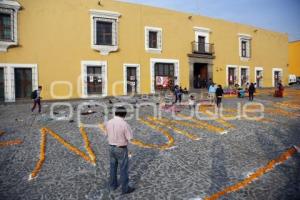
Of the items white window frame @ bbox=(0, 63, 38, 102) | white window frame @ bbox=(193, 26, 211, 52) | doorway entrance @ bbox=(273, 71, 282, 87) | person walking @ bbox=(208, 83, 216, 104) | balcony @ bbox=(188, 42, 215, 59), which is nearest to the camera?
white window frame @ bbox=(0, 63, 38, 102)

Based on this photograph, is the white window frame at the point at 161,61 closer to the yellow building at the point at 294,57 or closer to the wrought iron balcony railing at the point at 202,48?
the wrought iron balcony railing at the point at 202,48

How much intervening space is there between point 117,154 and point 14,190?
2450 mm

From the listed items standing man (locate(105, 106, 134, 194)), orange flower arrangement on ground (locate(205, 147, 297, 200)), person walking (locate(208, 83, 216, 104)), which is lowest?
orange flower arrangement on ground (locate(205, 147, 297, 200))

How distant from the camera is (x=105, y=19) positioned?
2031 cm

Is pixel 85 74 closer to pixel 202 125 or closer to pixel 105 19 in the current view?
pixel 105 19

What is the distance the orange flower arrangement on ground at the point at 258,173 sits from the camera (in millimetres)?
5034

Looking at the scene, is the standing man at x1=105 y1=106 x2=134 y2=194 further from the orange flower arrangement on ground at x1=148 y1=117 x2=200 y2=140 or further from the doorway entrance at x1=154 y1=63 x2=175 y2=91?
the doorway entrance at x1=154 y1=63 x2=175 y2=91

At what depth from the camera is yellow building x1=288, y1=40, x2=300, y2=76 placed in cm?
4162

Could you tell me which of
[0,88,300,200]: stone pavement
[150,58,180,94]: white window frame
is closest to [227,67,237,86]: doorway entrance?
[150,58,180,94]: white window frame

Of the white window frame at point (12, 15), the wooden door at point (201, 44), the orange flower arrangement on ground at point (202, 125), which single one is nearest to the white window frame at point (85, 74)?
the white window frame at point (12, 15)

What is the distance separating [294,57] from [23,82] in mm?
44528

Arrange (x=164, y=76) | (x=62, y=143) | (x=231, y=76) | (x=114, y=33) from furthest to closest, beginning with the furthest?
(x=231, y=76) → (x=164, y=76) → (x=114, y=33) → (x=62, y=143)

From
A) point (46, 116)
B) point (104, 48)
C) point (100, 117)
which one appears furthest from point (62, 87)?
point (100, 117)

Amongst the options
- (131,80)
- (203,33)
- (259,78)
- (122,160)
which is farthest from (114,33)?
(259,78)
